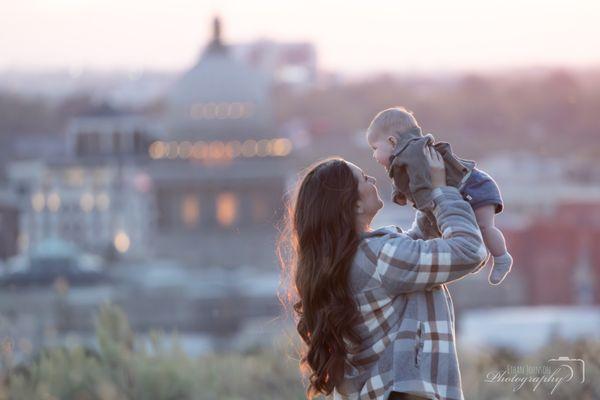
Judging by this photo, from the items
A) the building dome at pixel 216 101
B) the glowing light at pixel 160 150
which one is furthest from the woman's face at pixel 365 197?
the glowing light at pixel 160 150

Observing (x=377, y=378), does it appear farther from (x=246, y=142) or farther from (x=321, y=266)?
(x=246, y=142)

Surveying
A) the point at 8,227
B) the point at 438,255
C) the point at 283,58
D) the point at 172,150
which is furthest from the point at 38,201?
the point at 438,255

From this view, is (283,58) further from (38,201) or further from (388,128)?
(388,128)

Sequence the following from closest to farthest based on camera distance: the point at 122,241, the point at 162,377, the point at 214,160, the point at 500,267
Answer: the point at 500,267
the point at 162,377
the point at 214,160
the point at 122,241

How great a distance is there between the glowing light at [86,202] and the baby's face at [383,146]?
66334 millimetres

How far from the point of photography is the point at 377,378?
19.6 ft

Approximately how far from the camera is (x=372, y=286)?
235 inches

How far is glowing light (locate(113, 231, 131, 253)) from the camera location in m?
59.3

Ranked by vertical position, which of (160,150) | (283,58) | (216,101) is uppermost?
(283,58)

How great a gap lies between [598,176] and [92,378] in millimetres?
67420

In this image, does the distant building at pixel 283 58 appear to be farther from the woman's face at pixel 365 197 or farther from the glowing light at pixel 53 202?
the woman's face at pixel 365 197

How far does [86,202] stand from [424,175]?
221 feet

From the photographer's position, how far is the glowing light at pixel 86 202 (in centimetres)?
7212

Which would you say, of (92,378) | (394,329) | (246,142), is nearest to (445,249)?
(394,329)
